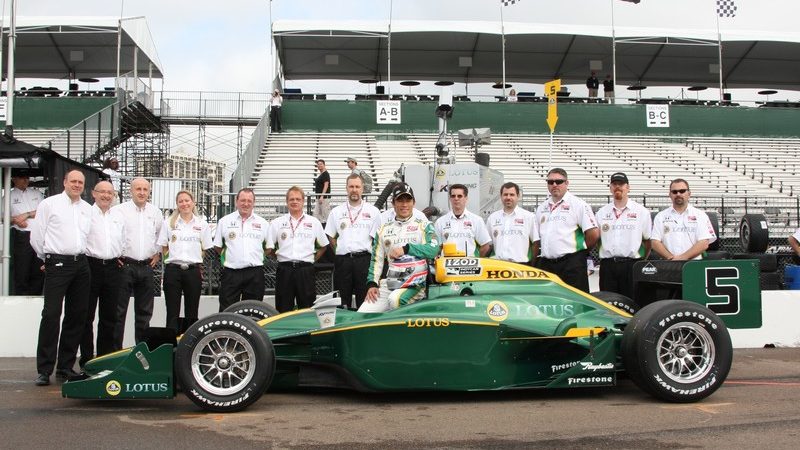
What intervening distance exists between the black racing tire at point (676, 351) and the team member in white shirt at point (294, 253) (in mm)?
3732

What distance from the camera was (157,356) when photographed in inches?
236

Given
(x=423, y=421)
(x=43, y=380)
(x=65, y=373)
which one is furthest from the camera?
(x=65, y=373)

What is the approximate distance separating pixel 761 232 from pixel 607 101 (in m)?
16.0

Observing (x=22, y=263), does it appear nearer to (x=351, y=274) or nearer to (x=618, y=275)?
(x=351, y=274)

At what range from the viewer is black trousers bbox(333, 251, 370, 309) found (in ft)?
29.0

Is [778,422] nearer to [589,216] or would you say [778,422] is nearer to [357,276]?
[589,216]

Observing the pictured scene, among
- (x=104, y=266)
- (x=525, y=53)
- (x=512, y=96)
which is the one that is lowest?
(x=104, y=266)

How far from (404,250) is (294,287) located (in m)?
2.37

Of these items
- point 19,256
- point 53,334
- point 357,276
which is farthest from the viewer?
point 19,256

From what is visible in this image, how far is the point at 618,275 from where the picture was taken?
333 inches

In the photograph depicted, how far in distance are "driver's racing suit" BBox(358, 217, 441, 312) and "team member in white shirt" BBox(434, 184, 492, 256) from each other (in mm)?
1664

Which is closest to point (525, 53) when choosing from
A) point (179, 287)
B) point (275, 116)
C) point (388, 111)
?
point (388, 111)

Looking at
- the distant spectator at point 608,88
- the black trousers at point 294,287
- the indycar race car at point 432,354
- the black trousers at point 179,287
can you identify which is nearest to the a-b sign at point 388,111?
the distant spectator at point 608,88

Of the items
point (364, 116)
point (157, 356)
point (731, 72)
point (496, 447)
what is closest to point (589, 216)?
point (496, 447)
